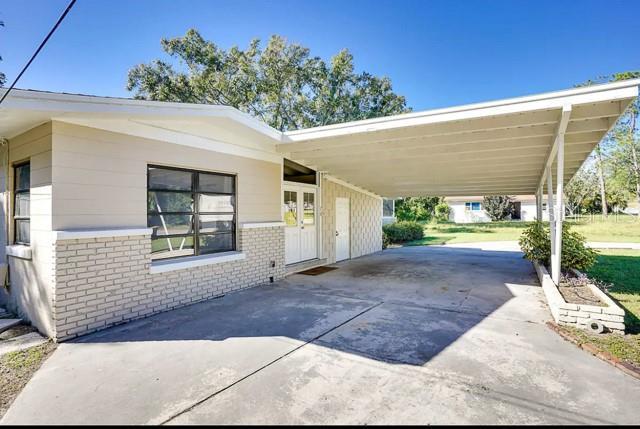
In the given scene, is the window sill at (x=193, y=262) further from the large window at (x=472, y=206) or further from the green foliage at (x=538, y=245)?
the large window at (x=472, y=206)

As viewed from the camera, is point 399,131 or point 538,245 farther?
point 538,245

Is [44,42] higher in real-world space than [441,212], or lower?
higher

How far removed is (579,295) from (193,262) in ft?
20.0

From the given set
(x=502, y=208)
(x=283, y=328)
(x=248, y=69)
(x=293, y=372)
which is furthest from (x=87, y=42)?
(x=502, y=208)

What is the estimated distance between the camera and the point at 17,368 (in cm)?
335

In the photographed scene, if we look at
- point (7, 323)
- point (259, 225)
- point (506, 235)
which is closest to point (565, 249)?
point (259, 225)

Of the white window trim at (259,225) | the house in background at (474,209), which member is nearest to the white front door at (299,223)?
the white window trim at (259,225)

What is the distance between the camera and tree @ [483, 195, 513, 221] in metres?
33.0

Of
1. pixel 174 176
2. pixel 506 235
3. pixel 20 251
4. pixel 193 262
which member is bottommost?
pixel 506 235

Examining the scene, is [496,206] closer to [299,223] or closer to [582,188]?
[582,188]

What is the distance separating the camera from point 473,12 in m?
10.1

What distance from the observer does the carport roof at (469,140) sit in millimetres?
4715

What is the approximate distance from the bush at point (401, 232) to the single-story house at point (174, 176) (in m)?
8.96

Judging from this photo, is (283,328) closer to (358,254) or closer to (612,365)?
(612,365)
